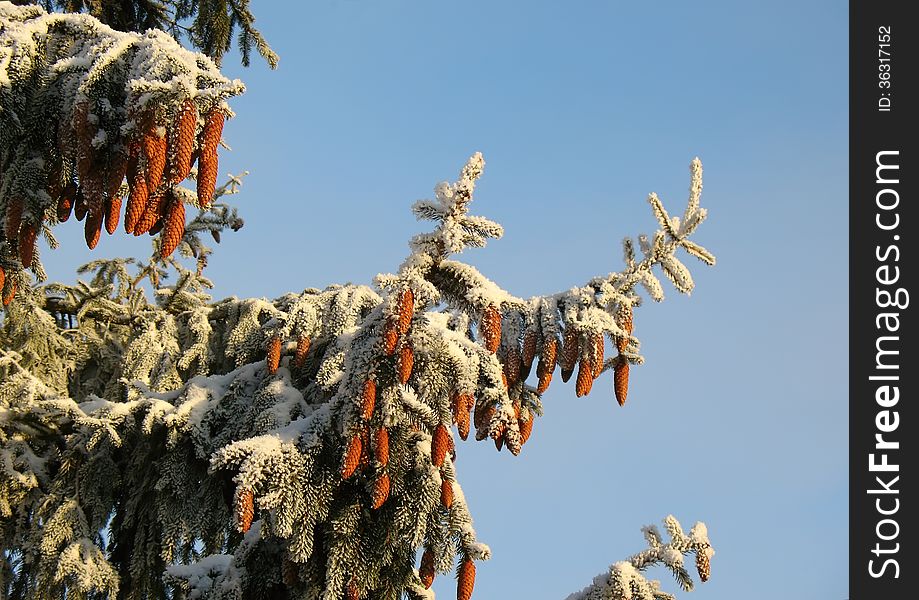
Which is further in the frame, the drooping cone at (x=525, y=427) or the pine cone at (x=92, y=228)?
the drooping cone at (x=525, y=427)

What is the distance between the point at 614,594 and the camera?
13.5 feet

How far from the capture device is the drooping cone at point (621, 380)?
4715mm

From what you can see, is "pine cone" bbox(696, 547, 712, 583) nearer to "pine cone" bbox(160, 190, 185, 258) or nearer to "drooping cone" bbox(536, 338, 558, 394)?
"drooping cone" bbox(536, 338, 558, 394)

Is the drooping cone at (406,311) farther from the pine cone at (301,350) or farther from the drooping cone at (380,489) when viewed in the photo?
the pine cone at (301,350)

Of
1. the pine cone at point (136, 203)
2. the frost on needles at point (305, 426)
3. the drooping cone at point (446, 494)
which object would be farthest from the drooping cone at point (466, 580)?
the pine cone at point (136, 203)

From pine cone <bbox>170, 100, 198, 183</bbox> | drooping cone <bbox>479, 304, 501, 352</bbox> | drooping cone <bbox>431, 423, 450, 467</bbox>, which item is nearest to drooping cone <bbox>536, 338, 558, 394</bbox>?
drooping cone <bbox>479, 304, 501, 352</bbox>

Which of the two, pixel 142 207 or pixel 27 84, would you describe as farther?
pixel 27 84

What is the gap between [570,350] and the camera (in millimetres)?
4633

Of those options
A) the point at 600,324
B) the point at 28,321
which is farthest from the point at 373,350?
the point at 28,321

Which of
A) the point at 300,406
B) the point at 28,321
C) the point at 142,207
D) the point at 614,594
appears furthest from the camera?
the point at 28,321

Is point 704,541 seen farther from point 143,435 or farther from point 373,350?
point 143,435

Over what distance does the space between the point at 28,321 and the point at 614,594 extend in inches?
158
